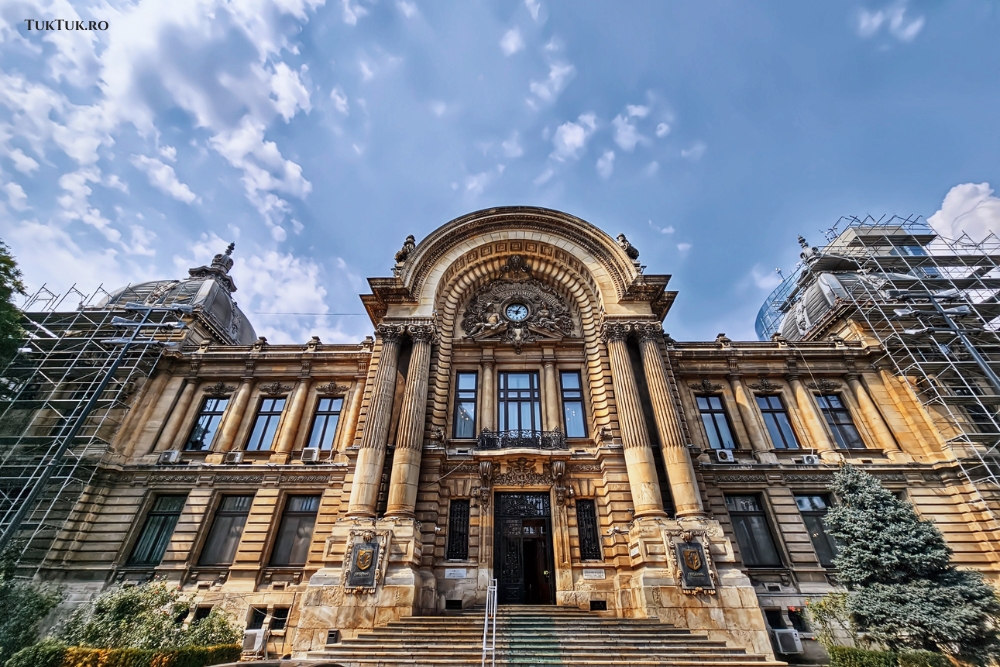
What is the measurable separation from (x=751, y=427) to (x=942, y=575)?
297 inches

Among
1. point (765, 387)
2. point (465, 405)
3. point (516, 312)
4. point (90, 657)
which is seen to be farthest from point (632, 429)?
point (90, 657)

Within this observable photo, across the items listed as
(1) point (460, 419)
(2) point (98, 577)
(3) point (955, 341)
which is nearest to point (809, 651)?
(1) point (460, 419)

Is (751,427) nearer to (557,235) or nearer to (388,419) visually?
(557,235)

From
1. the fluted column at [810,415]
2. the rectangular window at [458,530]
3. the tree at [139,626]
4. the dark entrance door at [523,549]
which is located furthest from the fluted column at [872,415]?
the tree at [139,626]

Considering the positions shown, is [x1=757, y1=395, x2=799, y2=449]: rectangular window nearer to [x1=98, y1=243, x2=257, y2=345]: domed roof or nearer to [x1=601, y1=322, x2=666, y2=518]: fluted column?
[x1=601, y1=322, x2=666, y2=518]: fluted column

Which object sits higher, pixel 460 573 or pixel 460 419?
pixel 460 419

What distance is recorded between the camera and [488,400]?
17.8m

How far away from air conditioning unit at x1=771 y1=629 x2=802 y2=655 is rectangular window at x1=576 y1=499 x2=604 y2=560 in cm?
591

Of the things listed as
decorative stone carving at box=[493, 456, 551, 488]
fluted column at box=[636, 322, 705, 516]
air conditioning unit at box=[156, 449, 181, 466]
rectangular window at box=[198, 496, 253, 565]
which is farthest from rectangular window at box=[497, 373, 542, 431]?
air conditioning unit at box=[156, 449, 181, 466]

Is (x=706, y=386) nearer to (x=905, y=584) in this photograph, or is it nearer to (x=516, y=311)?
(x=905, y=584)

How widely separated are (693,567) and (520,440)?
7028mm

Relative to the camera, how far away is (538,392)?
18.4 m

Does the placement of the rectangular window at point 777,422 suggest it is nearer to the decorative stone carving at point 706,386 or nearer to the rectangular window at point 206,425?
the decorative stone carving at point 706,386

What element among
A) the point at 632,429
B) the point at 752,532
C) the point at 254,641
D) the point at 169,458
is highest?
the point at 632,429
